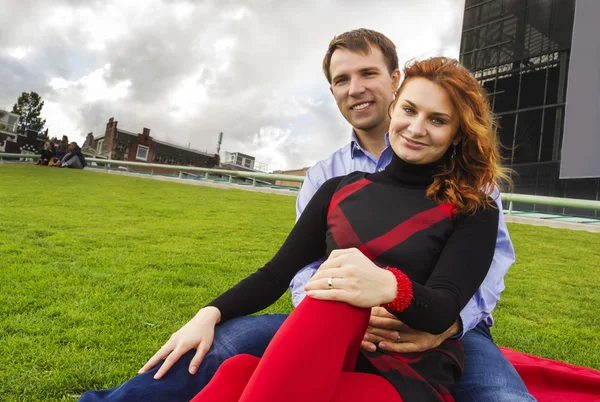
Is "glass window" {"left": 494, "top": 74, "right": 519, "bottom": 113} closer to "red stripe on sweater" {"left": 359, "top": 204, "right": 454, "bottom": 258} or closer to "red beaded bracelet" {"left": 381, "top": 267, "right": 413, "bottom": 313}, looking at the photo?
"red stripe on sweater" {"left": 359, "top": 204, "right": 454, "bottom": 258}

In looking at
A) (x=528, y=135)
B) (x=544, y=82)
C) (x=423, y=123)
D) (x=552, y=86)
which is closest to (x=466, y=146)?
(x=423, y=123)

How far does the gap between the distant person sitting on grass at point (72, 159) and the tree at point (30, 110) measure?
4089 centimetres

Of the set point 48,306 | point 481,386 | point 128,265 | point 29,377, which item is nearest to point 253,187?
point 128,265

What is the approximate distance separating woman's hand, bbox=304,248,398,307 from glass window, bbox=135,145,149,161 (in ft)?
152

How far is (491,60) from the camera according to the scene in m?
23.4

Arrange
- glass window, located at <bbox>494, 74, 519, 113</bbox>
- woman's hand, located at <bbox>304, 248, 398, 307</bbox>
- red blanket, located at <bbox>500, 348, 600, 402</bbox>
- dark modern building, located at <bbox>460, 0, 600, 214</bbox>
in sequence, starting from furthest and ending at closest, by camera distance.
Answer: glass window, located at <bbox>494, 74, 519, 113</bbox>
dark modern building, located at <bbox>460, 0, 600, 214</bbox>
red blanket, located at <bbox>500, 348, 600, 402</bbox>
woman's hand, located at <bbox>304, 248, 398, 307</bbox>

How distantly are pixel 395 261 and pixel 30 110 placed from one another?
218 feet

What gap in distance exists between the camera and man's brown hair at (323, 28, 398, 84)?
8.80 ft

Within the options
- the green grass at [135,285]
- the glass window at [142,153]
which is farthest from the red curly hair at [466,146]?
the glass window at [142,153]

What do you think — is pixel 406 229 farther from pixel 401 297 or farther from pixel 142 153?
pixel 142 153

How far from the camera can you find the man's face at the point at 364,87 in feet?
8.89

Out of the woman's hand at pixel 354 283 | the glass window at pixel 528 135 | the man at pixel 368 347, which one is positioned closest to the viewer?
the woman's hand at pixel 354 283

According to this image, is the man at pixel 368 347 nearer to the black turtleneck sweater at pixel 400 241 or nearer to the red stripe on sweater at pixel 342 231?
the black turtleneck sweater at pixel 400 241

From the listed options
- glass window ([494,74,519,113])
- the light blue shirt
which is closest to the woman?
the light blue shirt
